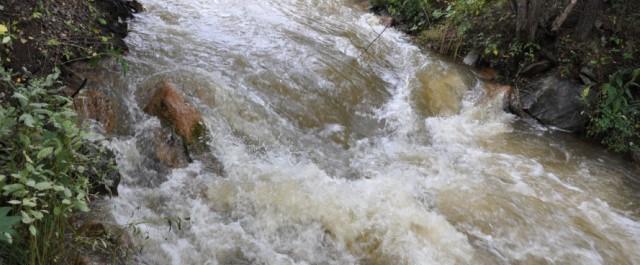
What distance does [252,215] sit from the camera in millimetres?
3975

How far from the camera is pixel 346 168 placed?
497cm

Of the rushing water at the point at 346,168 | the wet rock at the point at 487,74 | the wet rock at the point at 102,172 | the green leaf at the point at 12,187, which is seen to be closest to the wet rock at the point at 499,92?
the rushing water at the point at 346,168

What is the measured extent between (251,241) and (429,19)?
22.3 feet

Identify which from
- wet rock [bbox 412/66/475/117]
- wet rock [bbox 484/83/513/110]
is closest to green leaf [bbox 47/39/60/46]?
wet rock [bbox 412/66/475/117]

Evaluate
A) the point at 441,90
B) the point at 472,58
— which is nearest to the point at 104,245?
the point at 441,90

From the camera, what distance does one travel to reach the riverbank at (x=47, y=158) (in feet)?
7.49

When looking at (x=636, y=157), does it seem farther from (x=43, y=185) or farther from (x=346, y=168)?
(x=43, y=185)

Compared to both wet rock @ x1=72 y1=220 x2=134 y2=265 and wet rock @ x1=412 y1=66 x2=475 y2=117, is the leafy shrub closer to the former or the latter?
wet rock @ x1=412 y1=66 x2=475 y2=117

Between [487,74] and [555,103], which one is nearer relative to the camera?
[555,103]

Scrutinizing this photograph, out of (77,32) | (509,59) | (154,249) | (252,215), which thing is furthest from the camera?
(509,59)

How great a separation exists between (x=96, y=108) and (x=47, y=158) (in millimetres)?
2040

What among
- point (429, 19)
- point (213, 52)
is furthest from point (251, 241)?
point (429, 19)

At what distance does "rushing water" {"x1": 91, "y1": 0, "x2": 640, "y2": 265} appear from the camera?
12.5 ft

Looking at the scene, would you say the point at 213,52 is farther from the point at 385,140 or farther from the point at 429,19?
the point at 429,19
